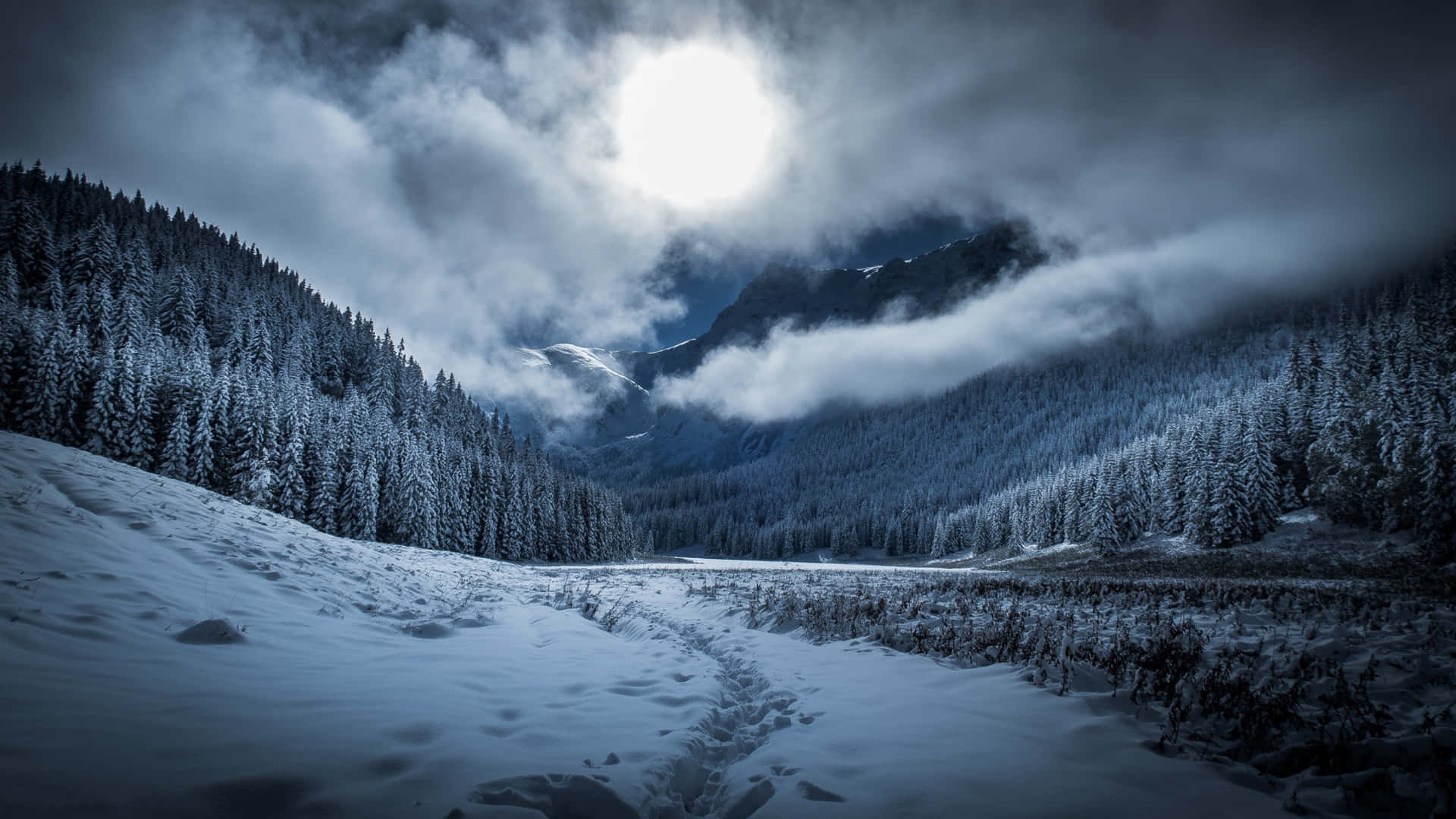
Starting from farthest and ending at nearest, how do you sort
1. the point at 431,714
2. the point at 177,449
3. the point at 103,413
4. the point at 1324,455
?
1. the point at 1324,455
2. the point at 177,449
3. the point at 103,413
4. the point at 431,714

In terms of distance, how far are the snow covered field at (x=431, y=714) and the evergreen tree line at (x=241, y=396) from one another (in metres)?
38.9

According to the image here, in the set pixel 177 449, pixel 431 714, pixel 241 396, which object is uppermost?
pixel 241 396

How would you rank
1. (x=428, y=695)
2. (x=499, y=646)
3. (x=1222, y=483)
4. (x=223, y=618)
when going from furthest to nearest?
(x=1222, y=483) → (x=499, y=646) → (x=223, y=618) → (x=428, y=695)

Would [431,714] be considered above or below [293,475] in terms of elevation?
below

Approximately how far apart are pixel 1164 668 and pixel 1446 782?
344 cm

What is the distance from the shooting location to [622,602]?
1817 centimetres

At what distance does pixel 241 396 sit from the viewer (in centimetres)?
4459

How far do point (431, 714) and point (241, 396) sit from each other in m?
55.0

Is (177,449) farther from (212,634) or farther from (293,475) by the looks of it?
(212,634)

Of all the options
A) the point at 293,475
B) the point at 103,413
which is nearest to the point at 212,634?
the point at 293,475

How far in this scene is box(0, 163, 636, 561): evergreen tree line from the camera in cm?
3853

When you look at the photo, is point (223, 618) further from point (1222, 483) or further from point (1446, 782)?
point (1222, 483)

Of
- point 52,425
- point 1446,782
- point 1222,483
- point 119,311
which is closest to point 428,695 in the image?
point 1446,782

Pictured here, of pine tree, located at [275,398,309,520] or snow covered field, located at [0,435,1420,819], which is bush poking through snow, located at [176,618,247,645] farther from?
pine tree, located at [275,398,309,520]
